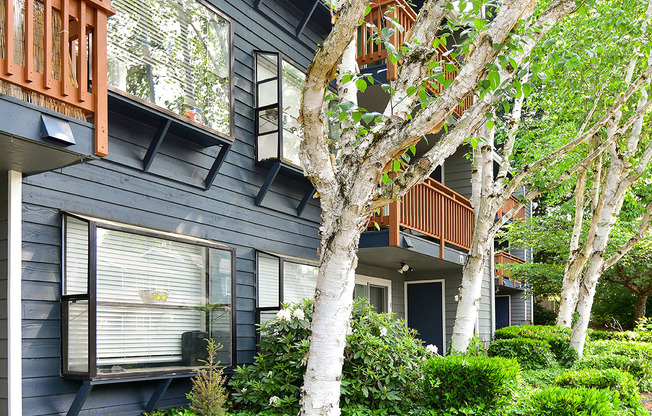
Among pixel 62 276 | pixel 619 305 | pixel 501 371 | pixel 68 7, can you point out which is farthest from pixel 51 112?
pixel 619 305

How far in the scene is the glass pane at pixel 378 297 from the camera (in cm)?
1186

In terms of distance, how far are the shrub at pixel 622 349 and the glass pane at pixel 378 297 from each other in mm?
4295

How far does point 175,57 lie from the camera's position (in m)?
6.42

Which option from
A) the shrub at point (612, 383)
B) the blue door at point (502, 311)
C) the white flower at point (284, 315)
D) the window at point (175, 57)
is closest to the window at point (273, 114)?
the window at point (175, 57)

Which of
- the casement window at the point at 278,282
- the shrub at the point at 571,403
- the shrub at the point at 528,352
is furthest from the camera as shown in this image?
the shrub at the point at 528,352

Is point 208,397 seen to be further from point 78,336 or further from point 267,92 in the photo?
point 267,92

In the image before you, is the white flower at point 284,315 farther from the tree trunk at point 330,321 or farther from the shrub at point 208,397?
the tree trunk at point 330,321

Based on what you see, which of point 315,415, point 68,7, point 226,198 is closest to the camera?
point 315,415

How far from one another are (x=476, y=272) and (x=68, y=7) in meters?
5.68

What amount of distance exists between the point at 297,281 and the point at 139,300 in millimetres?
3009

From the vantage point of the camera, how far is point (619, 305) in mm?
26938

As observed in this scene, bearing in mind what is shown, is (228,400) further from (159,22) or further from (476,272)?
(159,22)

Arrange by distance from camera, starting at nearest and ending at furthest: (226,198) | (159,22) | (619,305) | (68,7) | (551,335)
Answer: (68,7) → (159,22) → (226,198) → (551,335) → (619,305)

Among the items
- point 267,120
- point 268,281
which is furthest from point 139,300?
point 267,120
